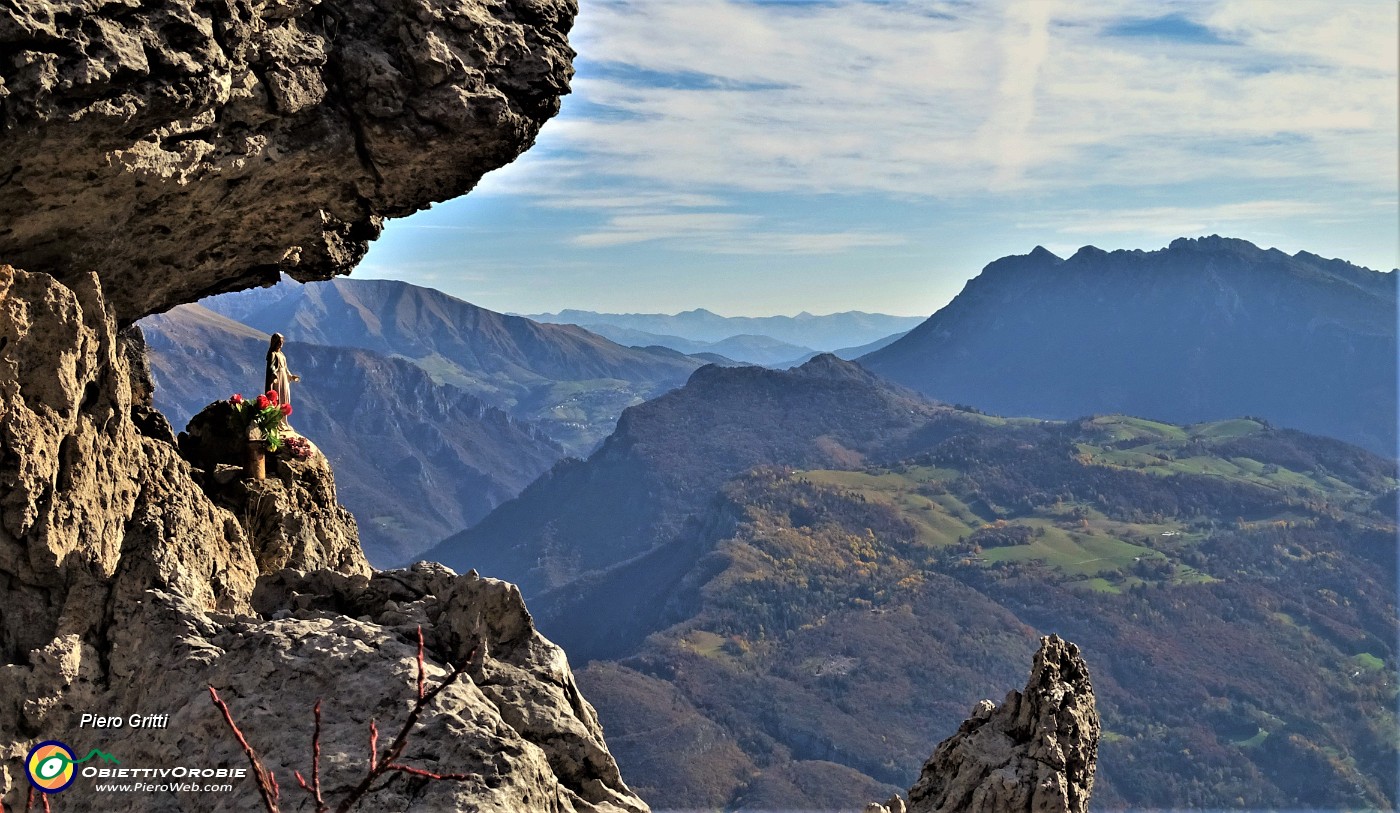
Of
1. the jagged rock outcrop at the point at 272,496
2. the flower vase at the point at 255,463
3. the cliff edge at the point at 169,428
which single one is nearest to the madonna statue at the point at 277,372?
the jagged rock outcrop at the point at 272,496

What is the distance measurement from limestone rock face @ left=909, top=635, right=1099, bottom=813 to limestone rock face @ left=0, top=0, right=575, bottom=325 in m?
12.0

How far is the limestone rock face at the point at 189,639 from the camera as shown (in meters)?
12.5

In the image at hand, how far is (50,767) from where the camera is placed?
13.5m

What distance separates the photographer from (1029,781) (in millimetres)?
16375

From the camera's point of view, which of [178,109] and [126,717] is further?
[178,109]

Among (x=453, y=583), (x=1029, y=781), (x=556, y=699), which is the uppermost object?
(x=453, y=583)

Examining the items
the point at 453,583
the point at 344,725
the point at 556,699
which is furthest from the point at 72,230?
the point at 556,699

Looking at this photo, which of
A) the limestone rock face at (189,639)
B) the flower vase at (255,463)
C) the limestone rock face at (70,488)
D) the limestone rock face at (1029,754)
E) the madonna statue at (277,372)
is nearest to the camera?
the limestone rock face at (189,639)

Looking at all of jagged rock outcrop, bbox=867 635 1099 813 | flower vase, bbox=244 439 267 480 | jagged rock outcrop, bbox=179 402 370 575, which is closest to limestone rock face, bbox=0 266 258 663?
jagged rock outcrop, bbox=179 402 370 575

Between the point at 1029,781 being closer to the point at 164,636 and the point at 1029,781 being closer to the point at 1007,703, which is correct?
the point at 1007,703

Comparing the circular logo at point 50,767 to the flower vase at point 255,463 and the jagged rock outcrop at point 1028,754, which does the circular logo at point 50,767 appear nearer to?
the flower vase at point 255,463

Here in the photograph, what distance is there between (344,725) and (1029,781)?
9.38 metres
